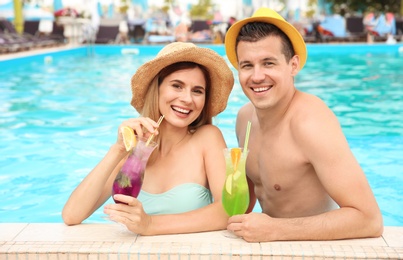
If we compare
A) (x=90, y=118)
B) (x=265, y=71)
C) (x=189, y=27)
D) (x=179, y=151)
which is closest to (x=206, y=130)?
(x=179, y=151)

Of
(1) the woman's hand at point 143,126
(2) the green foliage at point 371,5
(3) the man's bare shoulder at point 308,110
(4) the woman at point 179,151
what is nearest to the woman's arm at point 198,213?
(4) the woman at point 179,151

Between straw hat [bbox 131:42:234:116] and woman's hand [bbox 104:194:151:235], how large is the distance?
0.66 meters

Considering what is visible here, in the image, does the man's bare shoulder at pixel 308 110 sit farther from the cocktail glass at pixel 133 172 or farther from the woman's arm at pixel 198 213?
the cocktail glass at pixel 133 172

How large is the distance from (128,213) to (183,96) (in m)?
0.60

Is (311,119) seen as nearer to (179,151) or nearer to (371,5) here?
(179,151)

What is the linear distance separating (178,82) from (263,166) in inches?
21.7

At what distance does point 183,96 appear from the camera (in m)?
2.47

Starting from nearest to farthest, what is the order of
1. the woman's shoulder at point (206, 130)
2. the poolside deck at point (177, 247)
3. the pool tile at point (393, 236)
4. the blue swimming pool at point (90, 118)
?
the poolside deck at point (177, 247), the pool tile at point (393, 236), the woman's shoulder at point (206, 130), the blue swimming pool at point (90, 118)

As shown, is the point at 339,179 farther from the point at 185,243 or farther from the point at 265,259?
the point at 185,243

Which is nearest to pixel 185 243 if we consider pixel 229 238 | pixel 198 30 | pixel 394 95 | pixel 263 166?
pixel 229 238

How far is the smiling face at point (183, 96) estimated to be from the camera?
249 cm

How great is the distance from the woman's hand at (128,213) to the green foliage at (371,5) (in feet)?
94.5

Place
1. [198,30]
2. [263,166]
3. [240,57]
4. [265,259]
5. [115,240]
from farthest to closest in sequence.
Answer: [198,30] → [263,166] → [240,57] → [115,240] → [265,259]

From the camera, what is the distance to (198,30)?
70.0 feet
